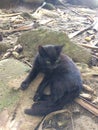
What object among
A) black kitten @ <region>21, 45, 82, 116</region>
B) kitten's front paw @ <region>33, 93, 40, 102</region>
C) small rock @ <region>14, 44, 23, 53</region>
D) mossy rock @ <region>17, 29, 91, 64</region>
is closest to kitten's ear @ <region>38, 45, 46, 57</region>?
black kitten @ <region>21, 45, 82, 116</region>

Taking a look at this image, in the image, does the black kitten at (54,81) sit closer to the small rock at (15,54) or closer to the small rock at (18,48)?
the small rock at (15,54)

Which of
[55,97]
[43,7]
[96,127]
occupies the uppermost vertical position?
[55,97]

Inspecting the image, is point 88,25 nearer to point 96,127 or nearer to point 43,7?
point 43,7

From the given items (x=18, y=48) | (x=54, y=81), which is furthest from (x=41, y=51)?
(x=18, y=48)

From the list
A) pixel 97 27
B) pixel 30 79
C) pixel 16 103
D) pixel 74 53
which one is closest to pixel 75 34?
pixel 97 27

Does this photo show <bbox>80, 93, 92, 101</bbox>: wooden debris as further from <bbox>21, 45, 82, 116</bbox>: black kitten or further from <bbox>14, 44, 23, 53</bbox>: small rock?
<bbox>14, 44, 23, 53</bbox>: small rock
